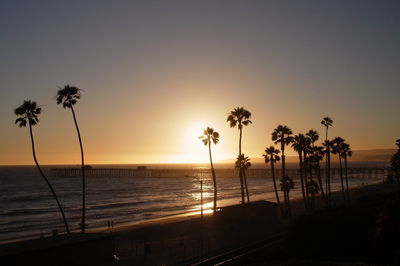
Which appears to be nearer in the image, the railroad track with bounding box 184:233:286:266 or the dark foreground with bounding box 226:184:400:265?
the dark foreground with bounding box 226:184:400:265

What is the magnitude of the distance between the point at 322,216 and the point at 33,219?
2252 inches

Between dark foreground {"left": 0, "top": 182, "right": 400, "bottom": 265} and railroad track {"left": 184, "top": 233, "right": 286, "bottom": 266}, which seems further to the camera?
railroad track {"left": 184, "top": 233, "right": 286, "bottom": 266}

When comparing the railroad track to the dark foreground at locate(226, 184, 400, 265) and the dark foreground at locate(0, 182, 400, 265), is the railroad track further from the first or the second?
the dark foreground at locate(226, 184, 400, 265)

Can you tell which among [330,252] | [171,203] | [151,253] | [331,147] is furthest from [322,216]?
[171,203]

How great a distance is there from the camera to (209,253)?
37031mm

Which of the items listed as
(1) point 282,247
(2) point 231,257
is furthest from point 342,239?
(2) point 231,257

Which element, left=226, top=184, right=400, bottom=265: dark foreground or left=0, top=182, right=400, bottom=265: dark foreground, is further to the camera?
left=0, top=182, right=400, bottom=265: dark foreground

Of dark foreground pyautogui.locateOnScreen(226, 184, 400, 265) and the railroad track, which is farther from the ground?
dark foreground pyautogui.locateOnScreen(226, 184, 400, 265)

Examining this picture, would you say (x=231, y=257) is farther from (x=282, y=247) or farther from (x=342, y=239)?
(x=342, y=239)

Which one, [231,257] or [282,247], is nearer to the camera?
[282,247]

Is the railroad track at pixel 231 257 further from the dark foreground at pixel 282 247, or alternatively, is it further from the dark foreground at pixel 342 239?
the dark foreground at pixel 342 239

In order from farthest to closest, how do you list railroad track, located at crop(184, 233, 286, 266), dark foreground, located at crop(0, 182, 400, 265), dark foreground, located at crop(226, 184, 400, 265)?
1. railroad track, located at crop(184, 233, 286, 266)
2. dark foreground, located at crop(0, 182, 400, 265)
3. dark foreground, located at crop(226, 184, 400, 265)

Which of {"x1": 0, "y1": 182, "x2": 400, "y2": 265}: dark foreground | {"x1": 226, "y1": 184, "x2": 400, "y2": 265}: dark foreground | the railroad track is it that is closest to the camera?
{"x1": 226, "y1": 184, "x2": 400, "y2": 265}: dark foreground

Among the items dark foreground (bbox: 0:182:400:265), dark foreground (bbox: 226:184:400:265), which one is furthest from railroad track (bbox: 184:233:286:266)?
dark foreground (bbox: 226:184:400:265)
